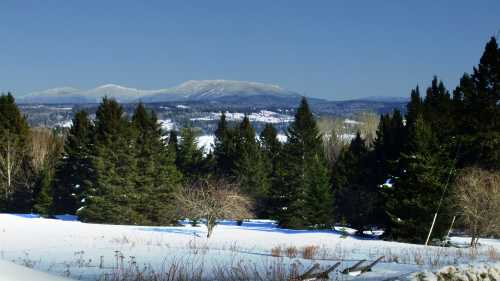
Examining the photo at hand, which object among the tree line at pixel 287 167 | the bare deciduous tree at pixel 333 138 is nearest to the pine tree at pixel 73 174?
the tree line at pixel 287 167

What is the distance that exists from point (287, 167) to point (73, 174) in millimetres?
20667

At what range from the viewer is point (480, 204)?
34.3m

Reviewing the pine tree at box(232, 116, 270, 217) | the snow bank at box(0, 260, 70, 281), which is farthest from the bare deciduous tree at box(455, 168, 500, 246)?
the snow bank at box(0, 260, 70, 281)

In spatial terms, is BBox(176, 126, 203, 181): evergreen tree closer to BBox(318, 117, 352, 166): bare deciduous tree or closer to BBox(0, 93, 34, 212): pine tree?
BBox(0, 93, 34, 212): pine tree

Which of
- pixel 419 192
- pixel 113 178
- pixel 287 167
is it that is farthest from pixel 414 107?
pixel 113 178

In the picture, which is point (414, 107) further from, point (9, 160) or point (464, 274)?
point (464, 274)

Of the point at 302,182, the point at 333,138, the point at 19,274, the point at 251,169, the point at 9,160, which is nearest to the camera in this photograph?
the point at 19,274

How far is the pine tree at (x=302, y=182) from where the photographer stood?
169 feet

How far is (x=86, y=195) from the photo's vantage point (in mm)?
53219

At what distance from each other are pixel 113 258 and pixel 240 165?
56.0 meters

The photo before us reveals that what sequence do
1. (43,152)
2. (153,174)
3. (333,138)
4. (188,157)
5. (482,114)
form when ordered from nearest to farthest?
1. (482,114)
2. (153,174)
3. (43,152)
4. (188,157)
5. (333,138)

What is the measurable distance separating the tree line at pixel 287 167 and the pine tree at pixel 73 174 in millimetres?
102

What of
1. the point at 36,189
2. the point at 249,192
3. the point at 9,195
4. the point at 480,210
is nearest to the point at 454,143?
the point at 480,210

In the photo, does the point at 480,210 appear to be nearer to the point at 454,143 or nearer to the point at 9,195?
the point at 454,143
